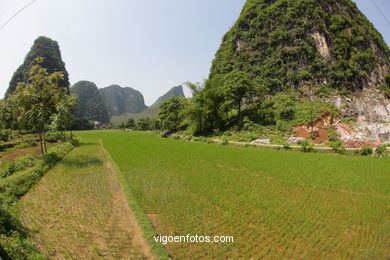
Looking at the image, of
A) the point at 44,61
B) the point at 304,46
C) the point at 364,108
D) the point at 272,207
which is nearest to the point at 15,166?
the point at 272,207

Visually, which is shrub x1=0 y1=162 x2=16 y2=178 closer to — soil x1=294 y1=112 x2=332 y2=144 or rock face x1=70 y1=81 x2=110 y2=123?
soil x1=294 y1=112 x2=332 y2=144

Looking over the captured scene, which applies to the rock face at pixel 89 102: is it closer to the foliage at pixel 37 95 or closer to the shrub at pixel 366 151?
the foliage at pixel 37 95

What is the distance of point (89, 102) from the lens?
143000 millimetres

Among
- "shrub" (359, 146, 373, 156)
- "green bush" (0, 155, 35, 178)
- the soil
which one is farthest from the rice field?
the soil

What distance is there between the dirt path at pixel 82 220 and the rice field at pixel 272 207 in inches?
28.0

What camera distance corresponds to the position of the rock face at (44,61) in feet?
256

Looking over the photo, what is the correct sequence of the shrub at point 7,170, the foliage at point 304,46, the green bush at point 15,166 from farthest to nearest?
1. the foliage at point 304,46
2. the green bush at point 15,166
3. the shrub at point 7,170

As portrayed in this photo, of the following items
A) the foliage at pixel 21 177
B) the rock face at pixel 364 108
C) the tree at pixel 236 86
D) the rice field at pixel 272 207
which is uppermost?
the tree at pixel 236 86

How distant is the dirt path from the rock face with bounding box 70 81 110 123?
5701 inches

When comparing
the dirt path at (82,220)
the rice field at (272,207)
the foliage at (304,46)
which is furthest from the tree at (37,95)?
the foliage at (304,46)

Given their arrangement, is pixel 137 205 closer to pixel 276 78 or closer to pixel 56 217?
pixel 56 217

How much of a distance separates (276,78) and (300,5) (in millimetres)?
17029

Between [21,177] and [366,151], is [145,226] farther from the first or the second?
[366,151]

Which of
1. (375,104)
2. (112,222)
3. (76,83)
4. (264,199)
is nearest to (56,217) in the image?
(112,222)
